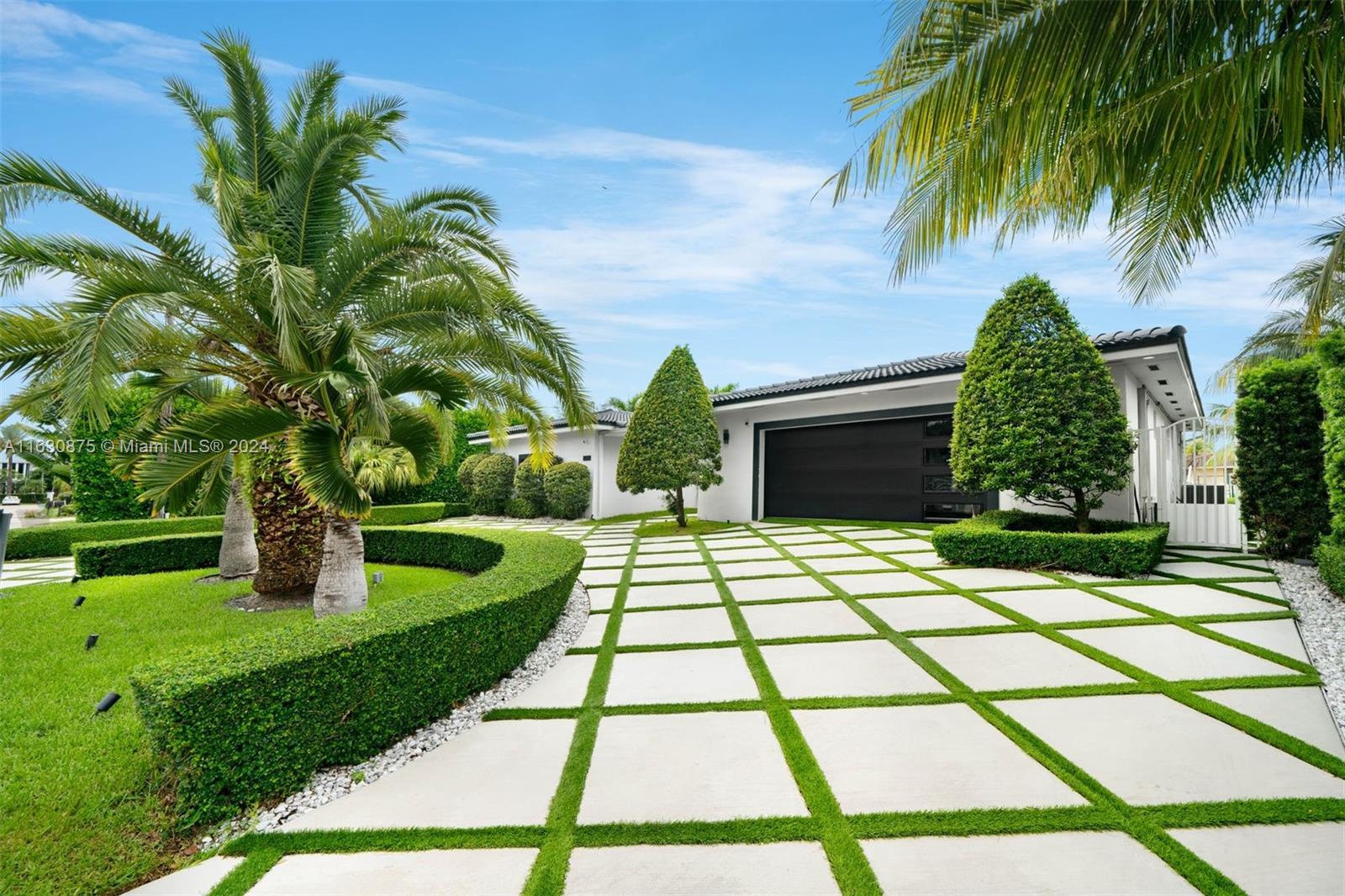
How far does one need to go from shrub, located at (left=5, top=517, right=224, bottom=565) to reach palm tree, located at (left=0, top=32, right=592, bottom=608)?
6235mm

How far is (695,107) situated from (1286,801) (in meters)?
9.32

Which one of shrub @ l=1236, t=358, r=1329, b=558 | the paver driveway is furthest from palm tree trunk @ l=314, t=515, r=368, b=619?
shrub @ l=1236, t=358, r=1329, b=558

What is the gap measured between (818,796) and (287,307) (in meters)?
4.18

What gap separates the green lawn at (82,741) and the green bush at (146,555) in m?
1.91

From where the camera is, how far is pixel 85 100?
21.1ft

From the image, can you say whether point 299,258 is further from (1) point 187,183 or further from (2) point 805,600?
(2) point 805,600

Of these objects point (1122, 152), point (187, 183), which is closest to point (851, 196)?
point (1122, 152)


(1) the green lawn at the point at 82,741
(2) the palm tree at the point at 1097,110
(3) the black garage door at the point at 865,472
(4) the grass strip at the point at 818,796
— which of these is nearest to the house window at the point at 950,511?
(3) the black garage door at the point at 865,472

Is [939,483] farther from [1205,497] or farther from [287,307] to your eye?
[287,307]

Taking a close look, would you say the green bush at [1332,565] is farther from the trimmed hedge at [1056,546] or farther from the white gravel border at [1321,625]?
the trimmed hedge at [1056,546]

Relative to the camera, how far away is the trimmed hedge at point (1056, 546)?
5.53 metres

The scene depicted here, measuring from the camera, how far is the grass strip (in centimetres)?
172

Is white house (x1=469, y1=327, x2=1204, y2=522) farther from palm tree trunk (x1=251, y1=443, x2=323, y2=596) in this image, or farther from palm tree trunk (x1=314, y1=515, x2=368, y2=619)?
palm tree trunk (x1=314, y1=515, x2=368, y2=619)

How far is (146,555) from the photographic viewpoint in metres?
7.83
